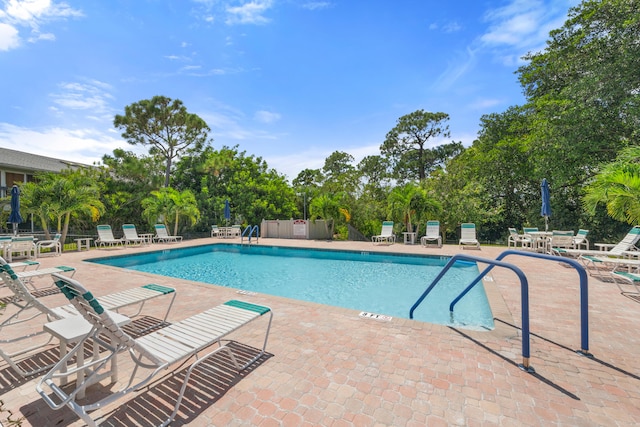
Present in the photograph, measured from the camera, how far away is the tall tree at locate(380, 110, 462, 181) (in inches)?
1203

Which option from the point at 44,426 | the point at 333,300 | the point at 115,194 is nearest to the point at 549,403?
the point at 44,426

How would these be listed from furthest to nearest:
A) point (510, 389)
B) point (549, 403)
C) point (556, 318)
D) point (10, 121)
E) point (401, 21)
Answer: point (10, 121)
point (401, 21)
point (556, 318)
point (510, 389)
point (549, 403)

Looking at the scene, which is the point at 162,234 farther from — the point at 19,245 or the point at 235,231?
the point at 19,245

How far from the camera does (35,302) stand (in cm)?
282

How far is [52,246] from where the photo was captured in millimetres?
11375

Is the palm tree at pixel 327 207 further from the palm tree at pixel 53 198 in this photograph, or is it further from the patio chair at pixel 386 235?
the palm tree at pixel 53 198

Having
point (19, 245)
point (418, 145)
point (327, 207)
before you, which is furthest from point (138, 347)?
point (418, 145)

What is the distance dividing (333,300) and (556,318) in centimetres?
419

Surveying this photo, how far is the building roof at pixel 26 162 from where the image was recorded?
18.9 meters

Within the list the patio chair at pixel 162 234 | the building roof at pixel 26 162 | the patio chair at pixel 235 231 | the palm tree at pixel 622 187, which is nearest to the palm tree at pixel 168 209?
the patio chair at pixel 162 234

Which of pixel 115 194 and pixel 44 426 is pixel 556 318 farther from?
pixel 115 194

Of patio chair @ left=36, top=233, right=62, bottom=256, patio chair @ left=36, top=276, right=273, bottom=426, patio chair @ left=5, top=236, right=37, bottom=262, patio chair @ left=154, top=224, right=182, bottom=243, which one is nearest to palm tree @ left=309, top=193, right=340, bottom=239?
patio chair @ left=154, top=224, right=182, bottom=243

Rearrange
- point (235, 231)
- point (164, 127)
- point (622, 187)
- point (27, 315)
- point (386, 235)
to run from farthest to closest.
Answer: point (164, 127), point (235, 231), point (386, 235), point (622, 187), point (27, 315)

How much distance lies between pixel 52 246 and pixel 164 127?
565 inches
